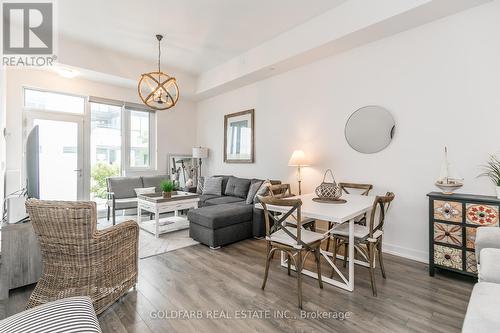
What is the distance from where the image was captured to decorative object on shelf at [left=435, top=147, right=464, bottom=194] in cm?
257

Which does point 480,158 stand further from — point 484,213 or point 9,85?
point 9,85

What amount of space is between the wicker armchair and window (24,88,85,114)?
3890 millimetres

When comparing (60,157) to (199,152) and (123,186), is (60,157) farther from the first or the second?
(199,152)

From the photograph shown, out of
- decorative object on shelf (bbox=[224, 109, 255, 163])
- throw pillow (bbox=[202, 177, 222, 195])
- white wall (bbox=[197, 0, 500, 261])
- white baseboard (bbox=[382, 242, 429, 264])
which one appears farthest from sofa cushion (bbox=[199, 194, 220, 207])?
white baseboard (bbox=[382, 242, 429, 264])

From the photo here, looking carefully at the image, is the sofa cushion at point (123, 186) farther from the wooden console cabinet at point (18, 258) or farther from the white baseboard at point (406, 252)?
the white baseboard at point (406, 252)

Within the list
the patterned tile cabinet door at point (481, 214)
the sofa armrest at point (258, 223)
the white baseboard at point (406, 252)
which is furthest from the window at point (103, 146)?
the patterned tile cabinet door at point (481, 214)

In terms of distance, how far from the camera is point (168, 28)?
382cm

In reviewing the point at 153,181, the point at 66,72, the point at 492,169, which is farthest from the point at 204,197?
the point at 492,169

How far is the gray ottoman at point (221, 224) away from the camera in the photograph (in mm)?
→ 3441

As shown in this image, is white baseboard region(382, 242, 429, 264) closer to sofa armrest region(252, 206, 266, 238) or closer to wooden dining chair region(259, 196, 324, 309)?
wooden dining chair region(259, 196, 324, 309)

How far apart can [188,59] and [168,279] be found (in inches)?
163

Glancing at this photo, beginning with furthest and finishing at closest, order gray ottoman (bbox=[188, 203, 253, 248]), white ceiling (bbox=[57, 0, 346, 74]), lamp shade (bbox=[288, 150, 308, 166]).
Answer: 1. lamp shade (bbox=[288, 150, 308, 166])
2. gray ottoman (bbox=[188, 203, 253, 248])
3. white ceiling (bbox=[57, 0, 346, 74])

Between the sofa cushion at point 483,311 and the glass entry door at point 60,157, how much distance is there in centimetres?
589

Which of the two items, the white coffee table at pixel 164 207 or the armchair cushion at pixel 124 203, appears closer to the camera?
the white coffee table at pixel 164 207
